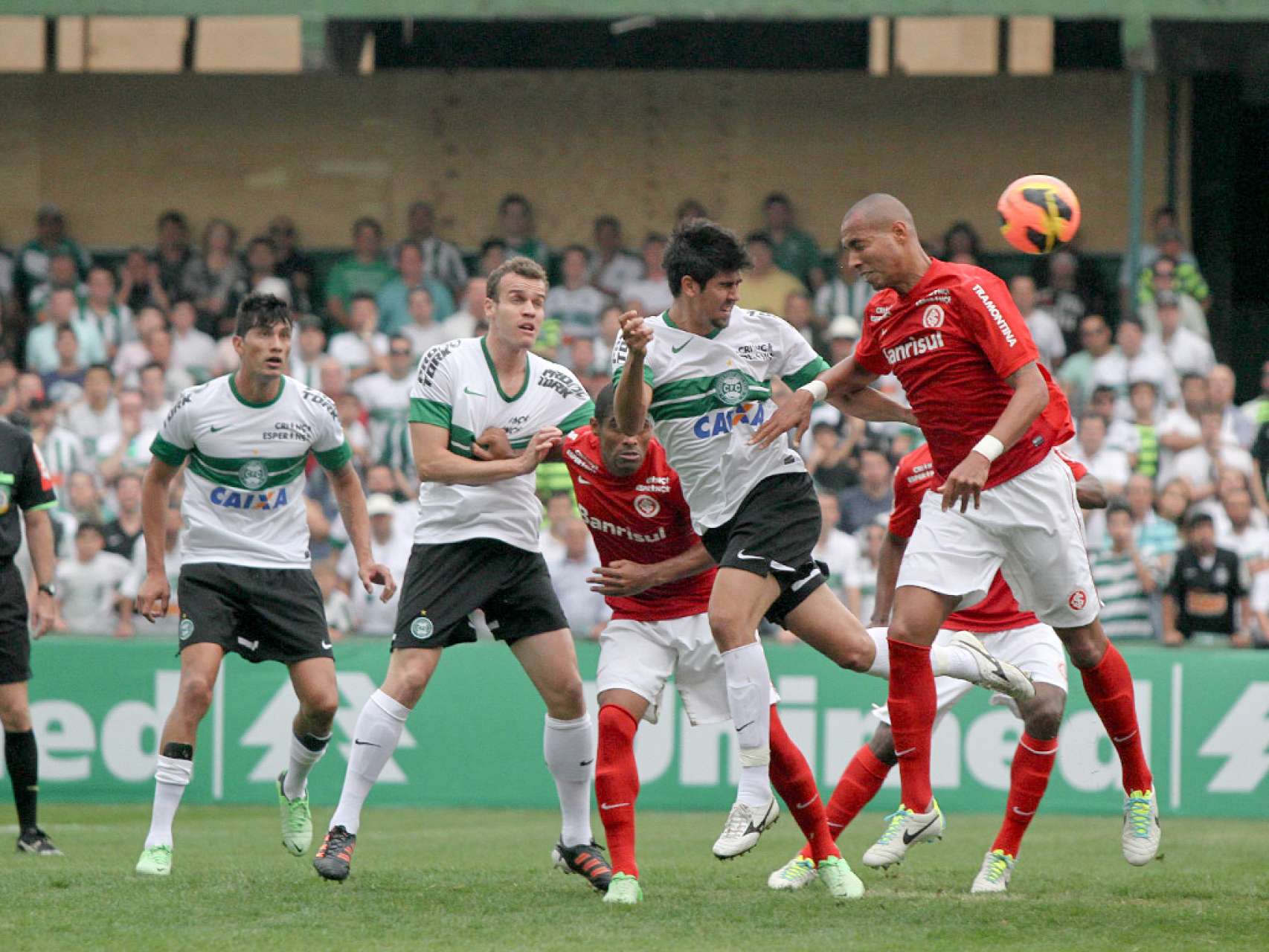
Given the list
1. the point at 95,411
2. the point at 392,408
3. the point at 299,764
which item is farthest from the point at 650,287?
the point at 299,764

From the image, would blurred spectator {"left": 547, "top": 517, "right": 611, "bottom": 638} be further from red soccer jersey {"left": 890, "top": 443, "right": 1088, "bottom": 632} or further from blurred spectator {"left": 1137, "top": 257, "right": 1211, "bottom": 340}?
blurred spectator {"left": 1137, "top": 257, "right": 1211, "bottom": 340}

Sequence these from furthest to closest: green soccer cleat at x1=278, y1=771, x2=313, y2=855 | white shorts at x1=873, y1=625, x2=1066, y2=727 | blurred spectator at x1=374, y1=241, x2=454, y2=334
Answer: blurred spectator at x1=374, y1=241, x2=454, y2=334 → green soccer cleat at x1=278, y1=771, x2=313, y2=855 → white shorts at x1=873, y1=625, x2=1066, y2=727

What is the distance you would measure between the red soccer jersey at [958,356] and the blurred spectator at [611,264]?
1058 cm

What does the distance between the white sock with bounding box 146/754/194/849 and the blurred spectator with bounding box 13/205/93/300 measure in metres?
11.4

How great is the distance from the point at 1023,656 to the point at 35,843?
5.17m

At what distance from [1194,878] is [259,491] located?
4727 millimetres

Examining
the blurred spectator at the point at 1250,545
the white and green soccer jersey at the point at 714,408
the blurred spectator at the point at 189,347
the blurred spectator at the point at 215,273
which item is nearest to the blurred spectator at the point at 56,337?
the blurred spectator at the point at 189,347

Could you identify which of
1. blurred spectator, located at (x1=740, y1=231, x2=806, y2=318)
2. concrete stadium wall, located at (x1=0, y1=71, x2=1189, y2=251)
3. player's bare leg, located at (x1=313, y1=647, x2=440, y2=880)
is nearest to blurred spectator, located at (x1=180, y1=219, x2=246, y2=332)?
concrete stadium wall, located at (x1=0, y1=71, x2=1189, y2=251)

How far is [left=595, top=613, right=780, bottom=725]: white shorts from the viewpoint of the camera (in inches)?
305

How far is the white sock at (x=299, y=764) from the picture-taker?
8695 millimetres

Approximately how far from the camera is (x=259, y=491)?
8.65 meters

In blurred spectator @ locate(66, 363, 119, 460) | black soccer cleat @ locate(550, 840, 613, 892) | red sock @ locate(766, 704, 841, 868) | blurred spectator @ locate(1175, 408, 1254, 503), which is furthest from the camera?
blurred spectator @ locate(66, 363, 119, 460)

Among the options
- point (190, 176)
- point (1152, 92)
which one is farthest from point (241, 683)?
point (1152, 92)

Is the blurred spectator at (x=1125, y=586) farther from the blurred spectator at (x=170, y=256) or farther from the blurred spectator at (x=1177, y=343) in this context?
the blurred spectator at (x=170, y=256)
